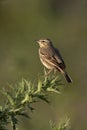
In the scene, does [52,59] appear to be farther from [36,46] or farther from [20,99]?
[36,46]

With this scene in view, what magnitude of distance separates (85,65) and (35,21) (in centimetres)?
119

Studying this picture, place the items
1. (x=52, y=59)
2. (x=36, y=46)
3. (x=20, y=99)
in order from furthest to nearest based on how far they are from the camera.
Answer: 1. (x=36, y=46)
2. (x=52, y=59)
3. (x=20, y=99)

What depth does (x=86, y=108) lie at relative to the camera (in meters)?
10.5

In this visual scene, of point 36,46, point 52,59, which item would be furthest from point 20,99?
point 36,46

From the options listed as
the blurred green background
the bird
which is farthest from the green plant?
the blurred green background

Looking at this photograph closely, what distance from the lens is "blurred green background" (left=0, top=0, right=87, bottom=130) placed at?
Result: 8367 millimetres

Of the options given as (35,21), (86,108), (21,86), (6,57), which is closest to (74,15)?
(35,21)

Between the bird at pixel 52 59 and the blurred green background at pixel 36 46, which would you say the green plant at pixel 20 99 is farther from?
the blurred green background at pixel 36 46

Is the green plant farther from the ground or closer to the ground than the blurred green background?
farther from the ground

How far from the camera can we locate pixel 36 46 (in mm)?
11406

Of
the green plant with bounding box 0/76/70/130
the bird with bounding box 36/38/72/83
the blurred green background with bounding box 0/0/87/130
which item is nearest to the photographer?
the green plant with bounding box 0/76/70/130

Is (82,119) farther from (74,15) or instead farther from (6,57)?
(74,15)

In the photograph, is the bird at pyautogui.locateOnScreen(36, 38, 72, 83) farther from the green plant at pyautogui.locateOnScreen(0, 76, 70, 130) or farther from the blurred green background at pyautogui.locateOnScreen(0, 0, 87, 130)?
the green plant at pyautogui.locateOnScreen(0, 76, 70, 130)

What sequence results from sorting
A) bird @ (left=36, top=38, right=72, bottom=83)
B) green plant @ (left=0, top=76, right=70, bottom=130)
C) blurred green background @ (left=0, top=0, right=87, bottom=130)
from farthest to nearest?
blurred green background @ (left=0, top=0, right=87, bottom=130), bird @ (left=36, top=38, right=72, bottom=83), green plant @ (left=0, top=76, right=70, bottom=130)
